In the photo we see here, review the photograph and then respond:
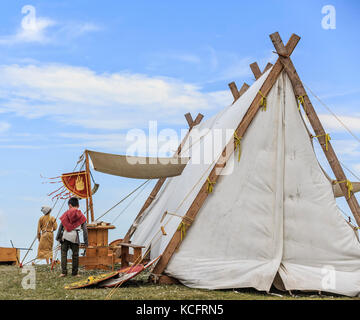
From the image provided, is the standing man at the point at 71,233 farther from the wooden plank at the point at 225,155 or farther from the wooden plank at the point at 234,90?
the wooden plank at the point at 234,90

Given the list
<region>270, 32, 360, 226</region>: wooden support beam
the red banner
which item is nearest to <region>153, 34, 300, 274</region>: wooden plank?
<region>270, 32, 360, 226</region>: wooden support beam

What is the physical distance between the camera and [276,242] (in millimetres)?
6363

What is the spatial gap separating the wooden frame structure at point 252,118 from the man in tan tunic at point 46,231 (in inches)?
176

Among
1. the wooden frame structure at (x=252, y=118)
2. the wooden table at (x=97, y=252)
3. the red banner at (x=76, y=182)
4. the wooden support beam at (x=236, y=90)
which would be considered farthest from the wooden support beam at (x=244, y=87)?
the wooden table at (x=97, y=252)

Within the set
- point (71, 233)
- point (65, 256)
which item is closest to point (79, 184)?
point (71, 233)

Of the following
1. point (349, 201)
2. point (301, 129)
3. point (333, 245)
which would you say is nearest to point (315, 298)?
point (333, 245)

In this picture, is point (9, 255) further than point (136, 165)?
Yes

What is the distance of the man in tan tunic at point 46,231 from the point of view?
33.5 ft

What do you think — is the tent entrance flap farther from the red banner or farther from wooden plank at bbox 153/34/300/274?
wooden plank at bbox 153/34/300/274

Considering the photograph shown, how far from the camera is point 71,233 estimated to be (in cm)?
754

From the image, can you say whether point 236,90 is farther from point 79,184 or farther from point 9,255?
point 9,255

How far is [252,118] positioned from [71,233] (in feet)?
11.7

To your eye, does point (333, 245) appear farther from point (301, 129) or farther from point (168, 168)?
point (168, 168)
